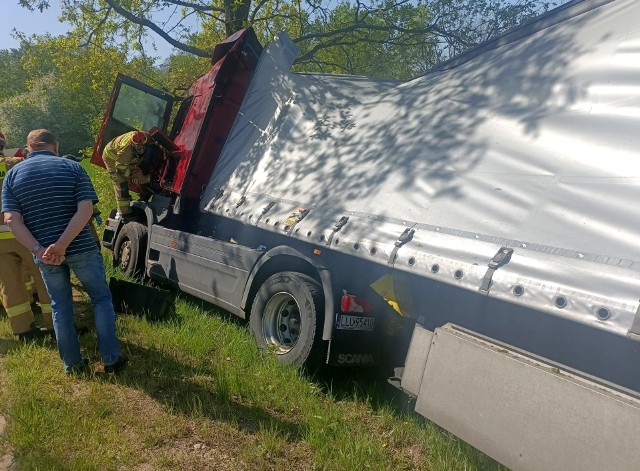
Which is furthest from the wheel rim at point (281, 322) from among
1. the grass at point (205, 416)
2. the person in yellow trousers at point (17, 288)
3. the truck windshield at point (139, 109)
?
the truck windshield at point (139, 109)

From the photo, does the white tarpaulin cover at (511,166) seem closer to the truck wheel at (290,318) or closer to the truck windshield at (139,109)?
the truck wheel at (290,318)

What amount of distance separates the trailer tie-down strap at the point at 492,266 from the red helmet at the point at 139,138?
517 centimetres

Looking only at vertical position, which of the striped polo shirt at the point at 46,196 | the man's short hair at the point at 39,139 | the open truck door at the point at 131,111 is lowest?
the striped polo shirt at the point at 46,196

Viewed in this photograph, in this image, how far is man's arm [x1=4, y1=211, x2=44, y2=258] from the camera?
3.51 metres

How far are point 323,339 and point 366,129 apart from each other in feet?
6.22

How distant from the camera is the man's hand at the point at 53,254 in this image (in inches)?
136

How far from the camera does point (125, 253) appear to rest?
6637 mm

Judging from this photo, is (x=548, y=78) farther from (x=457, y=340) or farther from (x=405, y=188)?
(x=457, y=340)

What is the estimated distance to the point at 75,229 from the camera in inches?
138

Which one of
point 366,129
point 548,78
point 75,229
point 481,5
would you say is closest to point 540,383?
point 548,78

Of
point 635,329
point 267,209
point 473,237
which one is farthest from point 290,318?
point 635,329

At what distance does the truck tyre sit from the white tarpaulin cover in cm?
214

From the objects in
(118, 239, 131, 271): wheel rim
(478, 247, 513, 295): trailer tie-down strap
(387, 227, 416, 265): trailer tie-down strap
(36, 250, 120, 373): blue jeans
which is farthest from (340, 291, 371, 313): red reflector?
(118, 239, 131, 271): wheel rim

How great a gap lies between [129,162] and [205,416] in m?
4.28
